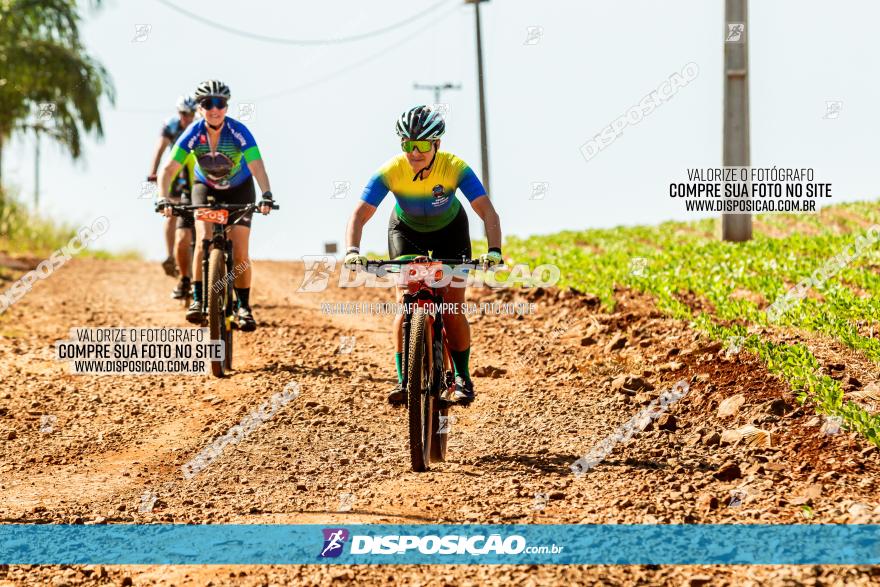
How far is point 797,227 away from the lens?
19.8 metres

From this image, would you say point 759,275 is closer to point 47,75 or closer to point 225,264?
point 225,264

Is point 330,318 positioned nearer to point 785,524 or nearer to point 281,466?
point 281,466

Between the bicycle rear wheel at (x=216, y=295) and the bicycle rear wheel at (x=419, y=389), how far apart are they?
3.68m

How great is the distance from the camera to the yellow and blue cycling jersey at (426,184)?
7.20 m

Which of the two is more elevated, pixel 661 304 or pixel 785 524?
pixel 661 304

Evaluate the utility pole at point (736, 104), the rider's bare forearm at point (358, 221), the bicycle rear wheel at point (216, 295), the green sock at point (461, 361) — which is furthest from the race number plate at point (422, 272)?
the utility pole at point (736, 104)

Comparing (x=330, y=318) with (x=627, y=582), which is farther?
(x=330, y=318)

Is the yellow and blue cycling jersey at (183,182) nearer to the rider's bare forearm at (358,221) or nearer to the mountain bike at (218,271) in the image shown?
the mountain bike at (218,271)

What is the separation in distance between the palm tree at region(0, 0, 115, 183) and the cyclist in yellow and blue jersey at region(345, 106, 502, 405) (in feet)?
75.6

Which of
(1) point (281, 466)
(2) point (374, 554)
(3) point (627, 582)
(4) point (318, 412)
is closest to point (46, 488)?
(1) point (281, 466)

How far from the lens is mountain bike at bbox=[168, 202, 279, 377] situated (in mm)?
9883

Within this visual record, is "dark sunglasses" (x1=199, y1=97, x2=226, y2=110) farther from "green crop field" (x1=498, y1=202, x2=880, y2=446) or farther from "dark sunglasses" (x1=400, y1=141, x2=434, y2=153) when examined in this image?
"green crop field" (x1=498, y1=202, x2=880, y2=446)

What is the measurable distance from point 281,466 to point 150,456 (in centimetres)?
123

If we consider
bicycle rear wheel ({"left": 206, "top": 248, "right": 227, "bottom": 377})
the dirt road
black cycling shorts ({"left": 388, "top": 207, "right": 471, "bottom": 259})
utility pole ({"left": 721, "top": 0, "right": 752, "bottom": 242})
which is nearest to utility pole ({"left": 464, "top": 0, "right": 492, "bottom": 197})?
utility pole ({"left": 721, "top": 0, "right": 752, "bottom": 242})
